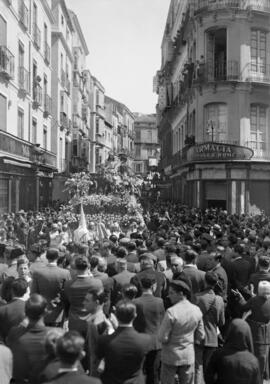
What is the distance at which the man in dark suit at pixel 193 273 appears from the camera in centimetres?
757

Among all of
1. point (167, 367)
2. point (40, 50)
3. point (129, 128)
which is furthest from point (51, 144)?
point (129, 128)

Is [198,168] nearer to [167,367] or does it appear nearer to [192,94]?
[192,94]

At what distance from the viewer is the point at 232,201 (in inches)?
997

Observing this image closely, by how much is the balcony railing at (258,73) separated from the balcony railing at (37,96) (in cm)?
1115

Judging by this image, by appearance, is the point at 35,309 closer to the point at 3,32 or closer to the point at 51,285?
the point at 51,285

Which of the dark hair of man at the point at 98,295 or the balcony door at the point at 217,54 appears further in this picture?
the balcony door at the point at 217,54

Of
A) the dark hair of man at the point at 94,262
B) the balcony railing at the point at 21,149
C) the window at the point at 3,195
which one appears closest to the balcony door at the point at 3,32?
the balcony railing at the point at 21,149

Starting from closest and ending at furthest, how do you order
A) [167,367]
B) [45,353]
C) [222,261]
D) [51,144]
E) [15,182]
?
[45,353]
[167,367]
[222,261]
[15,182]
[51,144]

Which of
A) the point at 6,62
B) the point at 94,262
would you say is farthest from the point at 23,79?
the point at 94,262

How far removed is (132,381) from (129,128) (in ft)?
281

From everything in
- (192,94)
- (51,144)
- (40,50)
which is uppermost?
(40,50)

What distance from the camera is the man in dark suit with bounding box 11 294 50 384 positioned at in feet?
15.5

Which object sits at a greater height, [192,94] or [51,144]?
[192,94]

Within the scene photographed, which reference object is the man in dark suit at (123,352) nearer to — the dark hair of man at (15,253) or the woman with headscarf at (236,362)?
the woman with headscarf at (236,362)
